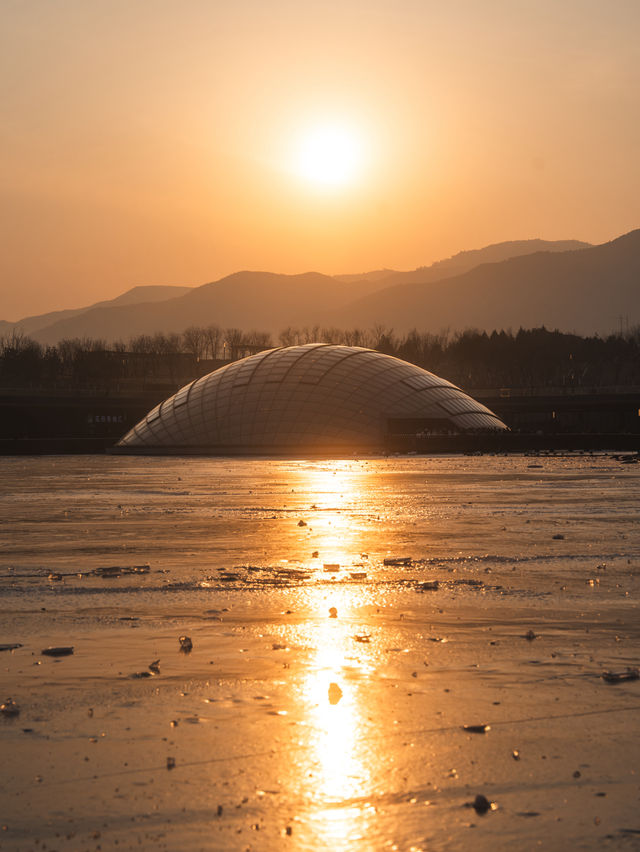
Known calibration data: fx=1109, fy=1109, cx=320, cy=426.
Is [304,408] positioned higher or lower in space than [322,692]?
higher

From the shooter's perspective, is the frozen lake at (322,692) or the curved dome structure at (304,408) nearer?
the frozen lake at (322,692)

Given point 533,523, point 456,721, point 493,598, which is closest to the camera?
point 456,721

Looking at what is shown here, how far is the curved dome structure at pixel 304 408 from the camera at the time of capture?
3162 inches

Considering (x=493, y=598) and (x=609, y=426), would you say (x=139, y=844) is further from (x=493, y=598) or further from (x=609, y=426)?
(x=609, y=426)

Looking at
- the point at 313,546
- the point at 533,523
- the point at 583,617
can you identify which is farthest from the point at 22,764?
the point at 533,523

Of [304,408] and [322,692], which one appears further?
[304,408]

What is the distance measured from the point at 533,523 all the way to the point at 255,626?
11.3 metres

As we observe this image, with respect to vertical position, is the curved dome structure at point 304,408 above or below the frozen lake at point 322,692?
above

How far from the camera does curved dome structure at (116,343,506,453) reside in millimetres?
80312

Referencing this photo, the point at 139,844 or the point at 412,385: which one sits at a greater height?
the point at 412,385

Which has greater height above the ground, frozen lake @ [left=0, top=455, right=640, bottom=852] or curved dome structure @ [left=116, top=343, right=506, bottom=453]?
curved dome structure @ [left=116, top=343, right=506, bottom=453]

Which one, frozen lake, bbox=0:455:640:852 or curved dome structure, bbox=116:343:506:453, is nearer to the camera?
frozen lake, bbox=0:455:640:852

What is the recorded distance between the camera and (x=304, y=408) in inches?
3209

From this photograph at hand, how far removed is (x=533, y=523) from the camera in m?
20.4
